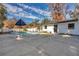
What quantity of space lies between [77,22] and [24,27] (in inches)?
116

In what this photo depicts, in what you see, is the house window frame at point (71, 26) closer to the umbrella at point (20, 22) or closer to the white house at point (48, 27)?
the white house at point (48, 27)

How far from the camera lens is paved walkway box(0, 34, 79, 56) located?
16.7 feet

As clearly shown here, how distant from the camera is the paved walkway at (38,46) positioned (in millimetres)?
5094

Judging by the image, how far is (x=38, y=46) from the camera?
18.9 feet

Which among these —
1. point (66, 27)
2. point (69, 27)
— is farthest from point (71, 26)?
point (66, 27)

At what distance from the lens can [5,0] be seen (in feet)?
18.6

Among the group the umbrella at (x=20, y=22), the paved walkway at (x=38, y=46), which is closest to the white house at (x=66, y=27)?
the paved walkway at (x=38, y=46)

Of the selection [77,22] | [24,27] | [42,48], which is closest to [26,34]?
[24,27]

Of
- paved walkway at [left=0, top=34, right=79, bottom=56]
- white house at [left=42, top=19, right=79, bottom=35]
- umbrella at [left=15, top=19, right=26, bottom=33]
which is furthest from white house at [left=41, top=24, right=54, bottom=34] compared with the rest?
umbrella at [left=15, top=19, right=26, bottom=33]

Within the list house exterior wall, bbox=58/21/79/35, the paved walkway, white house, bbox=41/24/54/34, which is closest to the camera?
the paved walkway

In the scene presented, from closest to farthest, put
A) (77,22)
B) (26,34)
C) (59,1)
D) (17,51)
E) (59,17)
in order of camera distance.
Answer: (17,51), (59,1), (26,34), (59,17), (77,22)

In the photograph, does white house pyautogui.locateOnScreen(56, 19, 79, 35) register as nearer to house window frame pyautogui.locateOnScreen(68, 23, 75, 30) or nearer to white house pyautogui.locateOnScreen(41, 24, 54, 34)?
house window frame pyautogui.locateOnScreen(68, 23, 75, 30)

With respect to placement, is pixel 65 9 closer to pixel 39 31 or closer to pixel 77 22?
pixel 39 31

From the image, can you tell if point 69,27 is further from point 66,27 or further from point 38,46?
point 38,46
